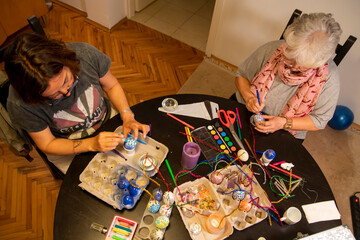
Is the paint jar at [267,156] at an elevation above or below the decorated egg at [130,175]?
above

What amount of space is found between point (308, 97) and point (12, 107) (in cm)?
146

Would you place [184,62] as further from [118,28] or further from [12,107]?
[12,107]

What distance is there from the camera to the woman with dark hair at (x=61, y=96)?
976 mm

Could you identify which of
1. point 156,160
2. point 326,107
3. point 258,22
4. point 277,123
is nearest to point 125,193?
point 156,160

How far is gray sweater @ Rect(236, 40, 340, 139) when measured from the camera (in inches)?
53.9

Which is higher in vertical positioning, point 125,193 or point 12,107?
point 12,107

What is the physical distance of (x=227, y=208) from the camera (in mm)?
1112

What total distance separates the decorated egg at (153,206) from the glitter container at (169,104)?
0.52 m

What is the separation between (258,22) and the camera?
7.75 ft

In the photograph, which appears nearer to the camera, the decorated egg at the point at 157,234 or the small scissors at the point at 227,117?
the decorated egg at the point at 157,234

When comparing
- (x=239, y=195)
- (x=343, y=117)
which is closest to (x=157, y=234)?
(x=239, y=195)

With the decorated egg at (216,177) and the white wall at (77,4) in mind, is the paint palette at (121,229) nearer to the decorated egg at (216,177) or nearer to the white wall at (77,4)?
the decorated egg at (216,177)

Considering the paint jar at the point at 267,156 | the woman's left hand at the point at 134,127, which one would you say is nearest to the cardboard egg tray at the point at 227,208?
the paint jar at the point at 267,156

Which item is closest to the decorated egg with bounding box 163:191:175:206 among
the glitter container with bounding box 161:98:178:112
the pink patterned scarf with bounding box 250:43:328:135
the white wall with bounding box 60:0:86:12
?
the glitter container with bounding box 161:98:178:112
